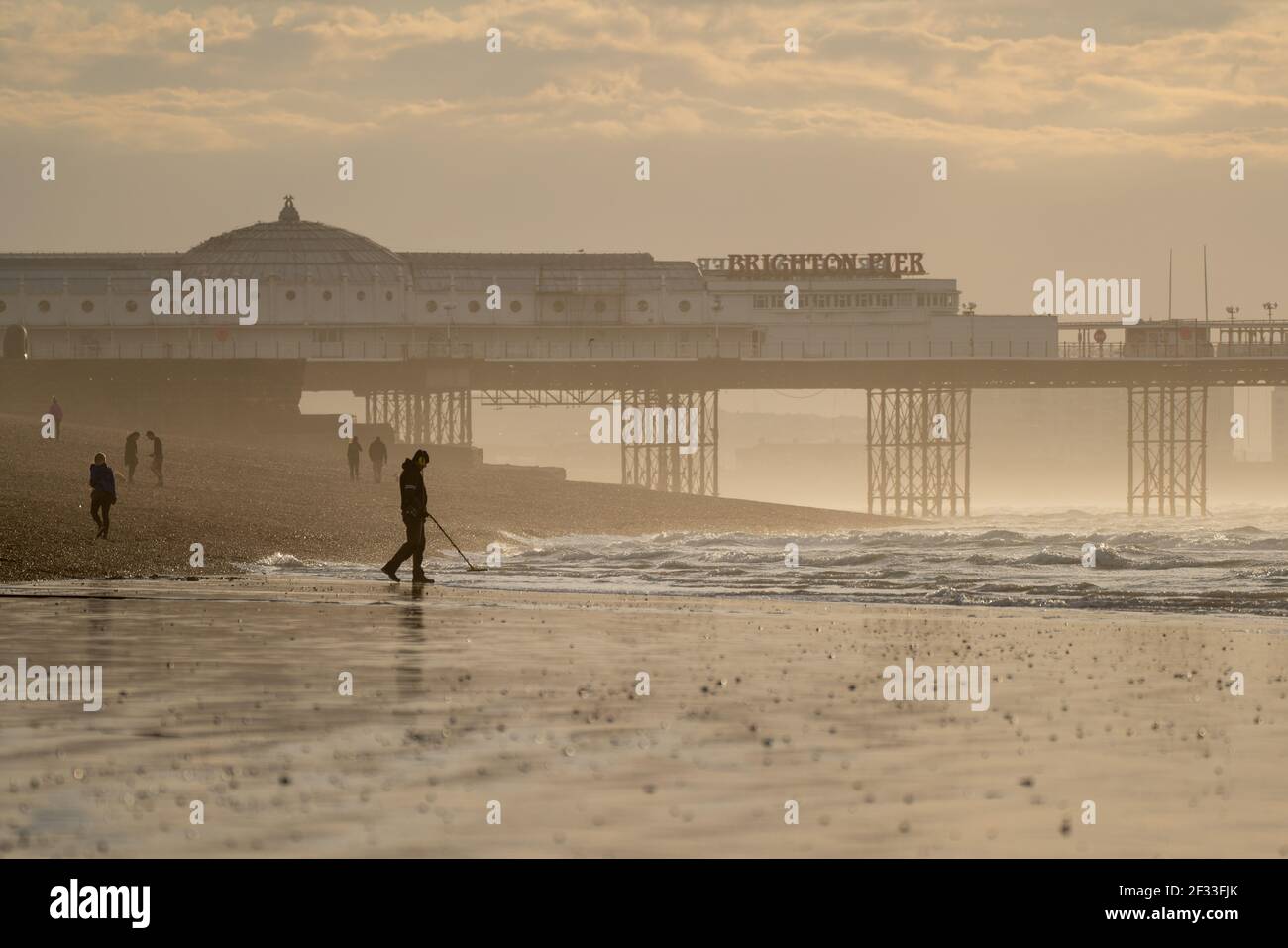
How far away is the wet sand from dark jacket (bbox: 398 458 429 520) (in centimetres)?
709

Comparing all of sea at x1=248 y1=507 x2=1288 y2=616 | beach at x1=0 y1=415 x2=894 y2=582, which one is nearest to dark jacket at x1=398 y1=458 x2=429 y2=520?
sea at x1=248 y1=507 x2=1288 y2=616

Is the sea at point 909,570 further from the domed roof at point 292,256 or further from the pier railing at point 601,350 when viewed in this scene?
the domed roof at point 292,256

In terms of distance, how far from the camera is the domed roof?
10088 centimetres

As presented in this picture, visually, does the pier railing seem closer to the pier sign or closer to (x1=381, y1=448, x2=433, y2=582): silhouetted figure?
the pier sign

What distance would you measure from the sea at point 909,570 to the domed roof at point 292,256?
61456 millimetres

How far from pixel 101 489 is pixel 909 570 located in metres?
12.9

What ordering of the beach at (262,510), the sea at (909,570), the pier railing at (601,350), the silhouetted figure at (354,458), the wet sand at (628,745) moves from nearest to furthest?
the wet sand at (628,745) → the sea at (909,570) → the beach at (262,510) → the silhouetted figure at (354,458) → the pier railing at (601,350)

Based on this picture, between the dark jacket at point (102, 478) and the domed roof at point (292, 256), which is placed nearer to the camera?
the dark jacket at point (102, 478)

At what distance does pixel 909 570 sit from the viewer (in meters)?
30.5

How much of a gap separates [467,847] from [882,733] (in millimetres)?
3948

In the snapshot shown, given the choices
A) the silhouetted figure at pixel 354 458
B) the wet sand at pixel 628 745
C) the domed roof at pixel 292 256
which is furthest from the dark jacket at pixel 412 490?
the domed roof at pixel 292 256

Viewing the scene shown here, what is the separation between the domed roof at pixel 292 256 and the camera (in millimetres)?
100875

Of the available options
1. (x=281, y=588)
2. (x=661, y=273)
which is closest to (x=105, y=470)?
(x=281, y=588)
